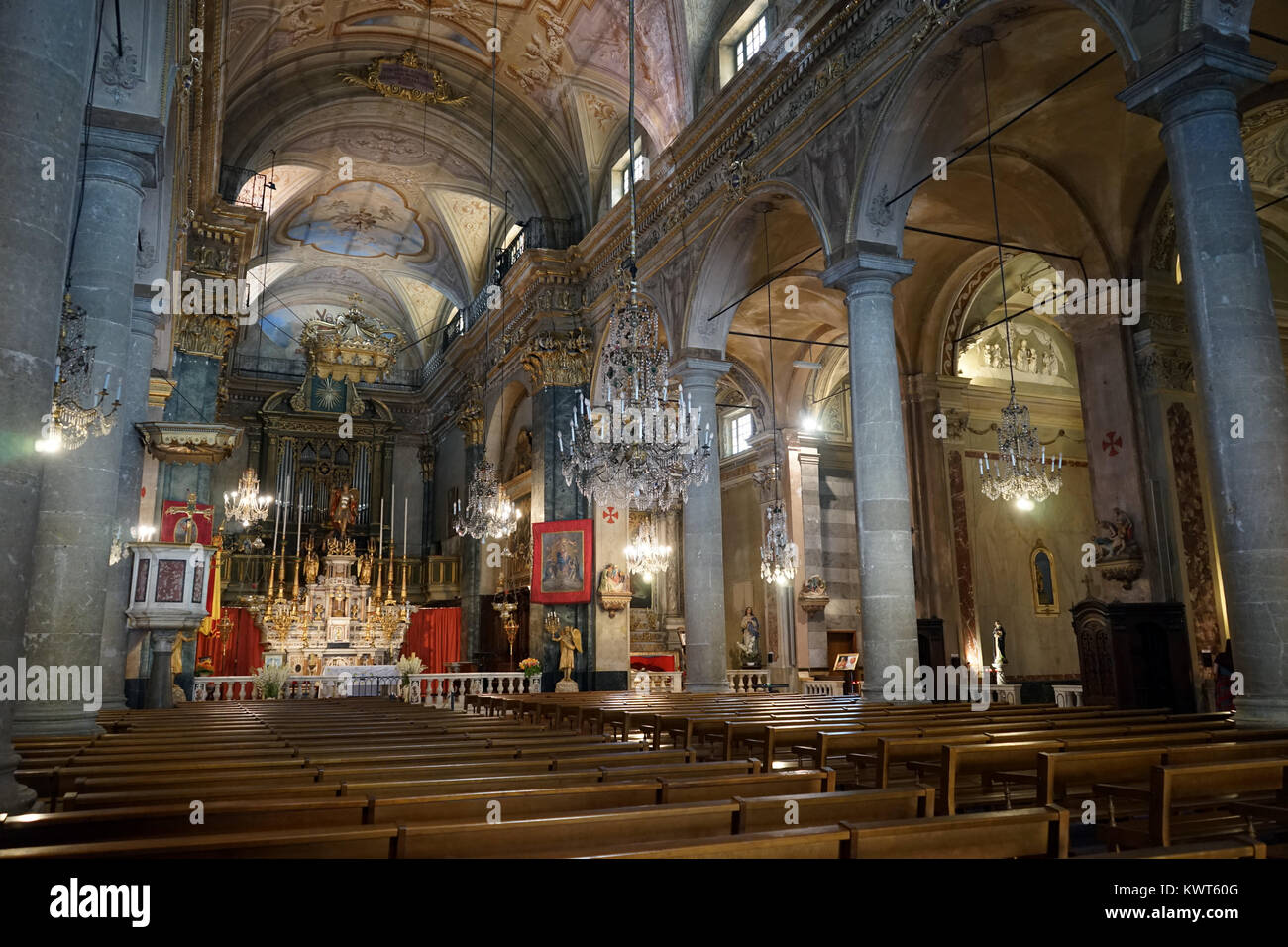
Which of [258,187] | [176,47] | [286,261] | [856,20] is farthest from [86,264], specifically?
[286,261]

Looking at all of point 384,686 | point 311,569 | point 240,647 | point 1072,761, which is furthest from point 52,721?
point 240,647

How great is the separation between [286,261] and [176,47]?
16.4 meters

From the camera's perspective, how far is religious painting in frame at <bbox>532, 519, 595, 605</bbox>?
51.2ft

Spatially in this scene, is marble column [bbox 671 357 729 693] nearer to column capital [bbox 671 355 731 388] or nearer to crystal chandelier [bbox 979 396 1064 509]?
column capital [bbox 671 355 731 388]

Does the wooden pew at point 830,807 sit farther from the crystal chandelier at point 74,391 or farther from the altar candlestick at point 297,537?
the altar candlestick at point 297,537

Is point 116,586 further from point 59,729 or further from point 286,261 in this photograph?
point 286,261

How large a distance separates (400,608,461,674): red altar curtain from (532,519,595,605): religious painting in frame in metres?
7.33

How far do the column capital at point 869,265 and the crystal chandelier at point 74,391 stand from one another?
6749mm

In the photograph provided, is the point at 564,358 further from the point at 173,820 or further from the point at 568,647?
the point at 173,820

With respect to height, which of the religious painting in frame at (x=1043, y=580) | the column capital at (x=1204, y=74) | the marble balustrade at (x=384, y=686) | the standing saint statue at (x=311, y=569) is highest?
the column capital at (x=1204, y=74)

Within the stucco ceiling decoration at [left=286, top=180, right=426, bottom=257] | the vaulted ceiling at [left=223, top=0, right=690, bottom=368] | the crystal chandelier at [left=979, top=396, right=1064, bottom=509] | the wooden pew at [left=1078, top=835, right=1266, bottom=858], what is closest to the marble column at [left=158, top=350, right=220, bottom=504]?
the vaulted ceiling at [left=223, top=0, right=690, bottom=368]

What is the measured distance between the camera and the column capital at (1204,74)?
19.3 ft

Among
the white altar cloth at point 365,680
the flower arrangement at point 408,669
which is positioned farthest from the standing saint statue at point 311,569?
the flower arrangement at point 408,669

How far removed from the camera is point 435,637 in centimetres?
2277
